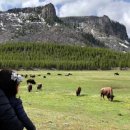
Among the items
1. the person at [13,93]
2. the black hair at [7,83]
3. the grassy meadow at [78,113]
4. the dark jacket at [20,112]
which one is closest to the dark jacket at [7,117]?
the person at [13,93]

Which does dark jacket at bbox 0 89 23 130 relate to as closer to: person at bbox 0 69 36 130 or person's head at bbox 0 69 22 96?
person at bbox 0 69 36 130

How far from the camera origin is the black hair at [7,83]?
24.7 feet

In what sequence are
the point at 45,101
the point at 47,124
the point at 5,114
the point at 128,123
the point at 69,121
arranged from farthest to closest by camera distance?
the point at 45,101 < the point at 128,123 < the point at 69,121 < the point at 47,124 < the point at 5,114

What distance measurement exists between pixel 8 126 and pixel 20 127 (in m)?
0.24

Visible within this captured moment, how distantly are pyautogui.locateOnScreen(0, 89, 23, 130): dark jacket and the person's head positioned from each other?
0.14 meters

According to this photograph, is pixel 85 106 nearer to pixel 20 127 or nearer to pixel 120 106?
pixel 120 106

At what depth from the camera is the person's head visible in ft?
24.7

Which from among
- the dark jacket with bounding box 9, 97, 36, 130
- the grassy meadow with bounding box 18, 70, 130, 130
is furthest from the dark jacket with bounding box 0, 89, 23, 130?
the grassy meadow with bounding box 18, 70, 130, 130

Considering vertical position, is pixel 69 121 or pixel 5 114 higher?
pixel 5 114

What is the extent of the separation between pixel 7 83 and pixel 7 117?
2.02ft

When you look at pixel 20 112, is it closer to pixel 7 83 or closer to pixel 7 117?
pixel 7 117

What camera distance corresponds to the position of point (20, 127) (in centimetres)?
751

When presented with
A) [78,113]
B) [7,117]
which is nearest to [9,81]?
[7,117]

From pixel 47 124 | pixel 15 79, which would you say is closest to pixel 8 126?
pixel 15 79
